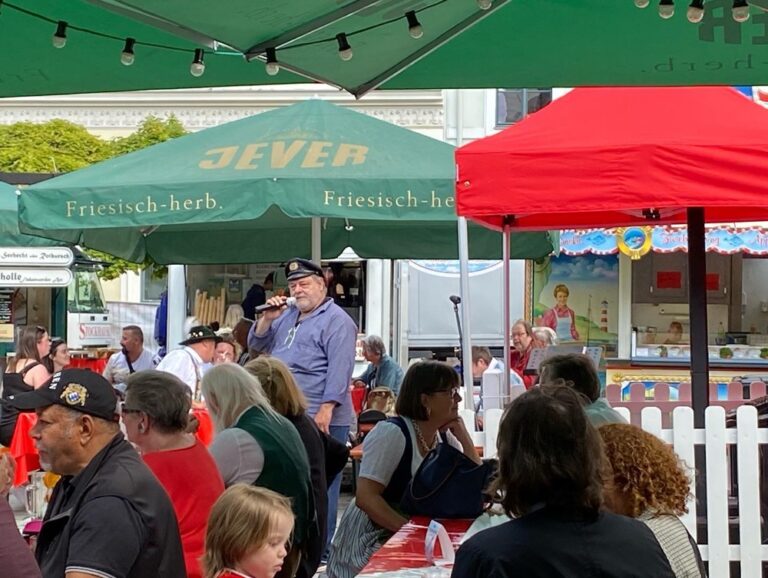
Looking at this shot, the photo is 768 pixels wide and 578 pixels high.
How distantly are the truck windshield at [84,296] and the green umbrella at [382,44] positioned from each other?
50.5 feet

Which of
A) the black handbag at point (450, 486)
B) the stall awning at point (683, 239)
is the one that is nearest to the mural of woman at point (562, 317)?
the stall awning at point (683, 239)

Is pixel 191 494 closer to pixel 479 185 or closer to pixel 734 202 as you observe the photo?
pixel 479 185

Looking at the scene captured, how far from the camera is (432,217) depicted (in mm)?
8109

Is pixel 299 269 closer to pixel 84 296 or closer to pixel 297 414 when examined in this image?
pixel 297 414

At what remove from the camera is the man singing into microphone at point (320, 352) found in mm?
8500

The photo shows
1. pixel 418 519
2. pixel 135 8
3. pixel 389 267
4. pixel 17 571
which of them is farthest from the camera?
pixel 389 267

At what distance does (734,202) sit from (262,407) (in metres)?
2.59

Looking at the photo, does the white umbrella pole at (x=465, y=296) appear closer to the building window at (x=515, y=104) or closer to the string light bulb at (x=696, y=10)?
the string light bulb at (x=696, y=10)

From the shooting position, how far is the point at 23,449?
11008mm

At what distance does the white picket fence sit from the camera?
7.03 meters

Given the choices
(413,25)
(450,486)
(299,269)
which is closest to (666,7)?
(413,25)

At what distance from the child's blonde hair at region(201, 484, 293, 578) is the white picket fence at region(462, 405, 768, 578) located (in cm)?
311

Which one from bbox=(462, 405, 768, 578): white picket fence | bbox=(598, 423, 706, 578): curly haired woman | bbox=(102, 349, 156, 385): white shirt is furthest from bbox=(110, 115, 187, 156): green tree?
bbox=(598, 423, 706, 578): curly haired woman

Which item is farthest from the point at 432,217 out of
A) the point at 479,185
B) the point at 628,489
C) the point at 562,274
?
the point at 562,274
